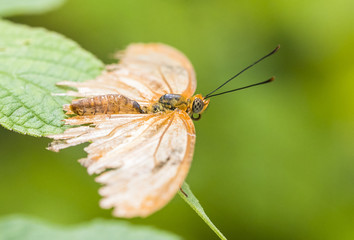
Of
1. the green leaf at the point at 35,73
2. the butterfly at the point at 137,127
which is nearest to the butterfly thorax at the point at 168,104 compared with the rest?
the butterfly at the point at 137,127

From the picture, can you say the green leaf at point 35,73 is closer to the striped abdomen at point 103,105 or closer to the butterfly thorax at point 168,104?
the striped abdomen at point 103,105

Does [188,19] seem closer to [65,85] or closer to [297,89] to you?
[297,89]

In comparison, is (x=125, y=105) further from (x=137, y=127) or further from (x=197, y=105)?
(x=197, y=105)

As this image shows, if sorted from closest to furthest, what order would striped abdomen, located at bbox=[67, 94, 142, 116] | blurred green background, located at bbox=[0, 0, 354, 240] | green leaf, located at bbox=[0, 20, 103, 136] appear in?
green leaf, located at bbox=[0, 20, 103, 136], striped abdomen, located at bbox=[67, 94, 142, 116], blurred green background, located at bbox=[0, 0, 354, 240]

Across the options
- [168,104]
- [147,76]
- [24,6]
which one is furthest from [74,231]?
[24,6]

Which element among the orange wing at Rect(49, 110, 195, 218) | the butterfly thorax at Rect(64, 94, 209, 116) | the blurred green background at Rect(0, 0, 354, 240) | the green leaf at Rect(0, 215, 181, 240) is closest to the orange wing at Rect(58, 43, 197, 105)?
the butterfly thorax at Rect(64, 94, 209, 116)

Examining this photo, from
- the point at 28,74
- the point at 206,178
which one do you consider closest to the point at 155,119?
the point at 28,74

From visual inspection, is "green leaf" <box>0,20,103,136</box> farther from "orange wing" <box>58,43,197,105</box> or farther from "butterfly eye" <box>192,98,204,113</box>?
"butterfly eye" <box>192,98,204,113</box>
